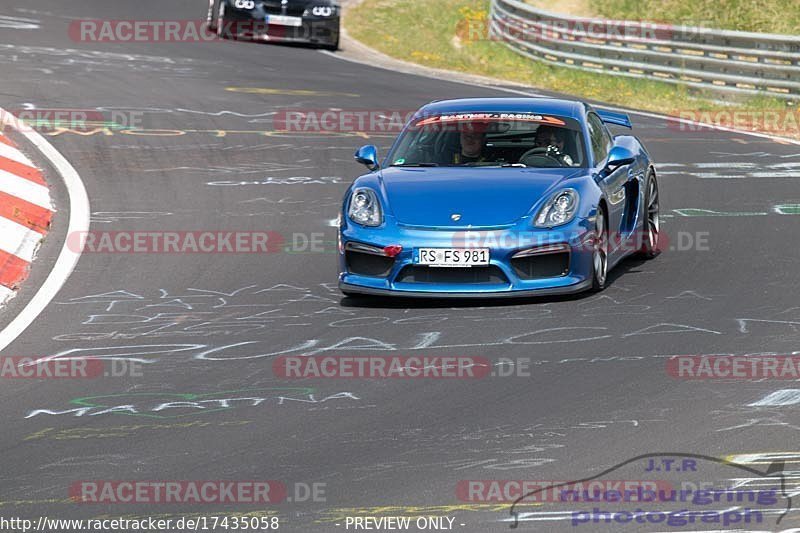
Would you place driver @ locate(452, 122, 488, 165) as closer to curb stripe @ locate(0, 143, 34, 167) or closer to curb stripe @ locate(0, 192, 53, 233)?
curb stripe @ locate(0, 192, 53, 233)

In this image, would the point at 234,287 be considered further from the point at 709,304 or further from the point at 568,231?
the point at 709,304

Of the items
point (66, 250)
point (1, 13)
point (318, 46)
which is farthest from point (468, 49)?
point (66, 250)

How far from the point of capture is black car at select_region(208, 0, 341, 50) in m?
26.6

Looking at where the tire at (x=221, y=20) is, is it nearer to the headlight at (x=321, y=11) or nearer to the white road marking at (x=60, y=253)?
the headlight at (x=321, y=11)

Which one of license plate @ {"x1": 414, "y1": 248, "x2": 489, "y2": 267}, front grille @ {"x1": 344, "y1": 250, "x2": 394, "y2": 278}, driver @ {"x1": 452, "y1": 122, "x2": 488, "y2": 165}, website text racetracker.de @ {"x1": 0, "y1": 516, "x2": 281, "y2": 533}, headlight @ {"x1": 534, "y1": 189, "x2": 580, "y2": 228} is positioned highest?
driver @ {"x1": 452, "y1": 122, "x2": 488, "y2": 165}

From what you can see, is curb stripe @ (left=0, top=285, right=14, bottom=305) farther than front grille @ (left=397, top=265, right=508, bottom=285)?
Yes

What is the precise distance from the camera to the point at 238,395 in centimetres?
756

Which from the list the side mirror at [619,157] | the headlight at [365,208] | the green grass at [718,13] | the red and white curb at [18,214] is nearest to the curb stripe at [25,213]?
the red and white curb at [18,214]

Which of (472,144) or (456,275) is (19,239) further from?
(456,275)

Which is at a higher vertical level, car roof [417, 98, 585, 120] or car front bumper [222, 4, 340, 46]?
car roof [417, 98, 585, 120]

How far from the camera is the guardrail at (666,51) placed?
21547 millimetres

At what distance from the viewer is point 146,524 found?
5.62 m

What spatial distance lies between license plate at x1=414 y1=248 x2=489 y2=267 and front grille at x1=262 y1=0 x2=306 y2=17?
17.7m

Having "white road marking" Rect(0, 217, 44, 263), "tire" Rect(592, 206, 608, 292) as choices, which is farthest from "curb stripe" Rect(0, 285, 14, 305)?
"tire" Rect(592, 206, 608, 292)
